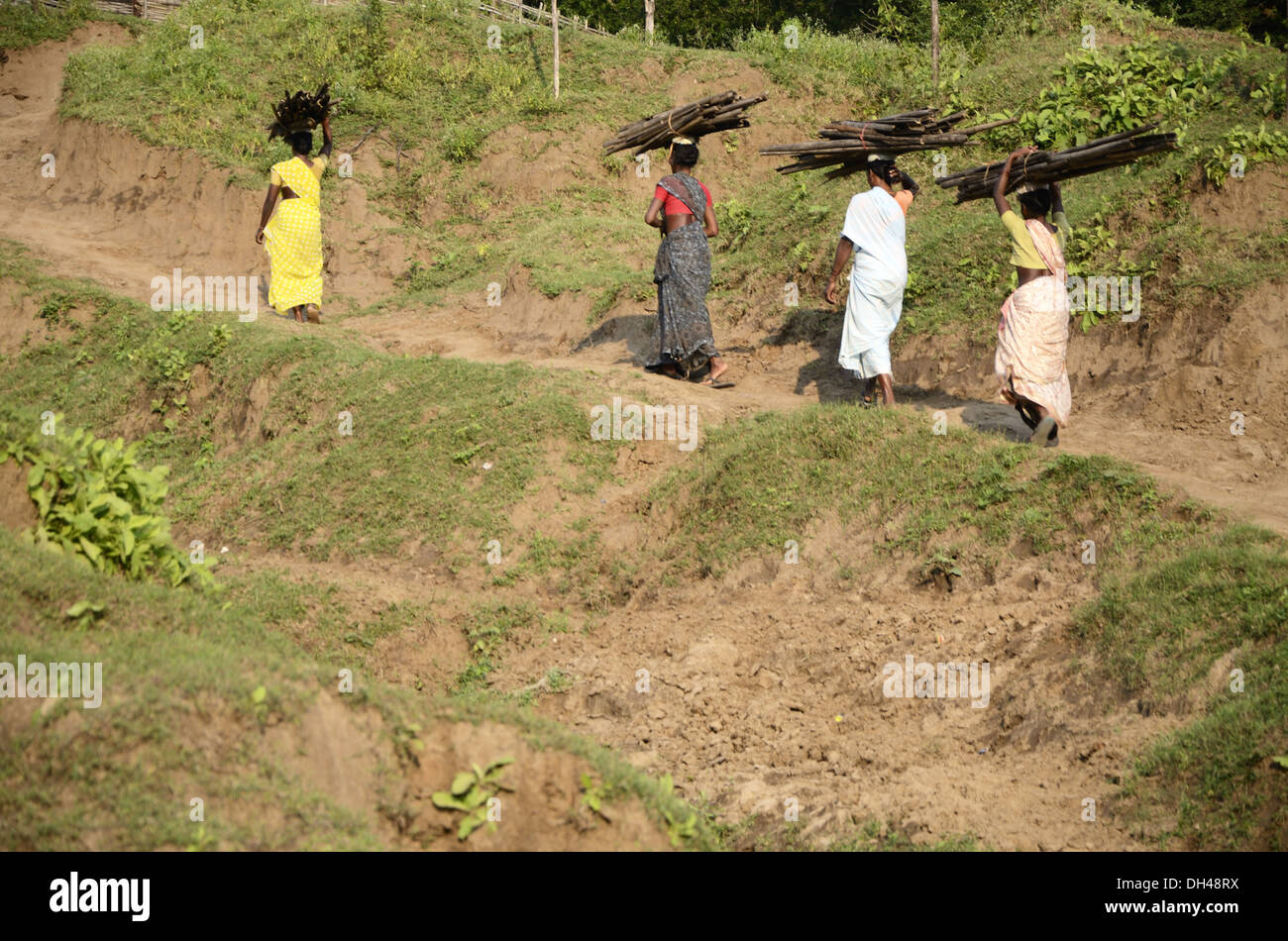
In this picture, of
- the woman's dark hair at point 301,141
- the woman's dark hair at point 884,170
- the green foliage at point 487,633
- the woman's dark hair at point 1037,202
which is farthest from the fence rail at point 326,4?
the green foliage at point 487,633

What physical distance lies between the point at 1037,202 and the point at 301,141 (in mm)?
6558

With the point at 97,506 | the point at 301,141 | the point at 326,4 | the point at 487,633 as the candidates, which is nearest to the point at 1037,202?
the point at 487,633

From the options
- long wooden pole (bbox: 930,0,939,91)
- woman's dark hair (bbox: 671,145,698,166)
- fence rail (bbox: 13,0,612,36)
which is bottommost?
woman's dark hair (bbox: 671,145,698,166)

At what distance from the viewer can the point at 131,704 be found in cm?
396

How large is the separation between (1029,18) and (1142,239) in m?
6.40

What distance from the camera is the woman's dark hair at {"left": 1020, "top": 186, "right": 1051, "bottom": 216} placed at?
7.78 metres

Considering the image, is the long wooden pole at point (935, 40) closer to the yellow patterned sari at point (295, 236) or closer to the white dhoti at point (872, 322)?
the white dhoti at point (872, 322)

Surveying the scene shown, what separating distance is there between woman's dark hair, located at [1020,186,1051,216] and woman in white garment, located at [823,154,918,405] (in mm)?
988

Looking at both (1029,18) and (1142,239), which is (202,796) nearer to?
(1142,239)

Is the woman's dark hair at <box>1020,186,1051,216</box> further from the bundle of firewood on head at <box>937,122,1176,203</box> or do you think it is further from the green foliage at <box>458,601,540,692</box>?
the green foliage at <box>458,601,540,692</box>

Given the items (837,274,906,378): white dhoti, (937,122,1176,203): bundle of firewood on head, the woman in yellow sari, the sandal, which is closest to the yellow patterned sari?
the woman in yellow sari

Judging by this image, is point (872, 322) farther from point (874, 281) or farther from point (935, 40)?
point (935, 40)

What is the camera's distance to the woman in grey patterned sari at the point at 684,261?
31.2ft

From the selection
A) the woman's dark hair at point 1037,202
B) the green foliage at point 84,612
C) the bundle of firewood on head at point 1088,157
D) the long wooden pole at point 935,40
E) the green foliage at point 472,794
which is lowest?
the green foliage at point 472,794
